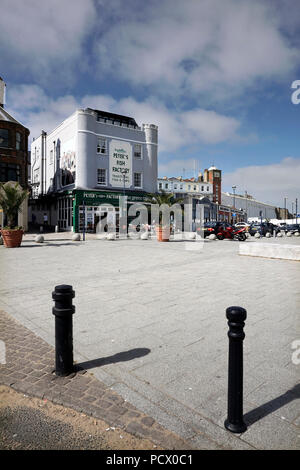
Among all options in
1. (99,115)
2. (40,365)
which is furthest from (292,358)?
(99,115)

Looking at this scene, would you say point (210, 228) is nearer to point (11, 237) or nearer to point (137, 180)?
point (137, 180)

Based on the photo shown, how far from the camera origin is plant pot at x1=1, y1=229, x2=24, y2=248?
1594 cm

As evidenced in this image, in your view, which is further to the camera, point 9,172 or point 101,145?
point 101,145

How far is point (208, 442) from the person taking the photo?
2.25 metres

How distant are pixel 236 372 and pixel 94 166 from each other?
32.8 metres

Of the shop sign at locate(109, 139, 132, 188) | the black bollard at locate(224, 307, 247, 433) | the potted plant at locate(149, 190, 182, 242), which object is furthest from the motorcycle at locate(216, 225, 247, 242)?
the black bollard at locate(224, 307, 247, 433)

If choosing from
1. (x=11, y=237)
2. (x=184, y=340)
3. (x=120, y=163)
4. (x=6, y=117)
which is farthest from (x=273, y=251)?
(x=6, y=117)

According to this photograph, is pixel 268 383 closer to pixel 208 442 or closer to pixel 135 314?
pixel 208 442

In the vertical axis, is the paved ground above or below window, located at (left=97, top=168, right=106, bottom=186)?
below

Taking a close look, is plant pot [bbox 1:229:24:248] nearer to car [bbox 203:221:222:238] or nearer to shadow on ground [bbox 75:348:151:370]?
shadow on ground [bbox 75:348:151:370]

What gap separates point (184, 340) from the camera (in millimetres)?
4094

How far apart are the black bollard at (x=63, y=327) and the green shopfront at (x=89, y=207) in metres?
28.5

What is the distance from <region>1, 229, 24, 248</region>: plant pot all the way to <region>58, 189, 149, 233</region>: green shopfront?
14.8m

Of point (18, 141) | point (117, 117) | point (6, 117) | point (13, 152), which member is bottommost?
point (13, 152)
